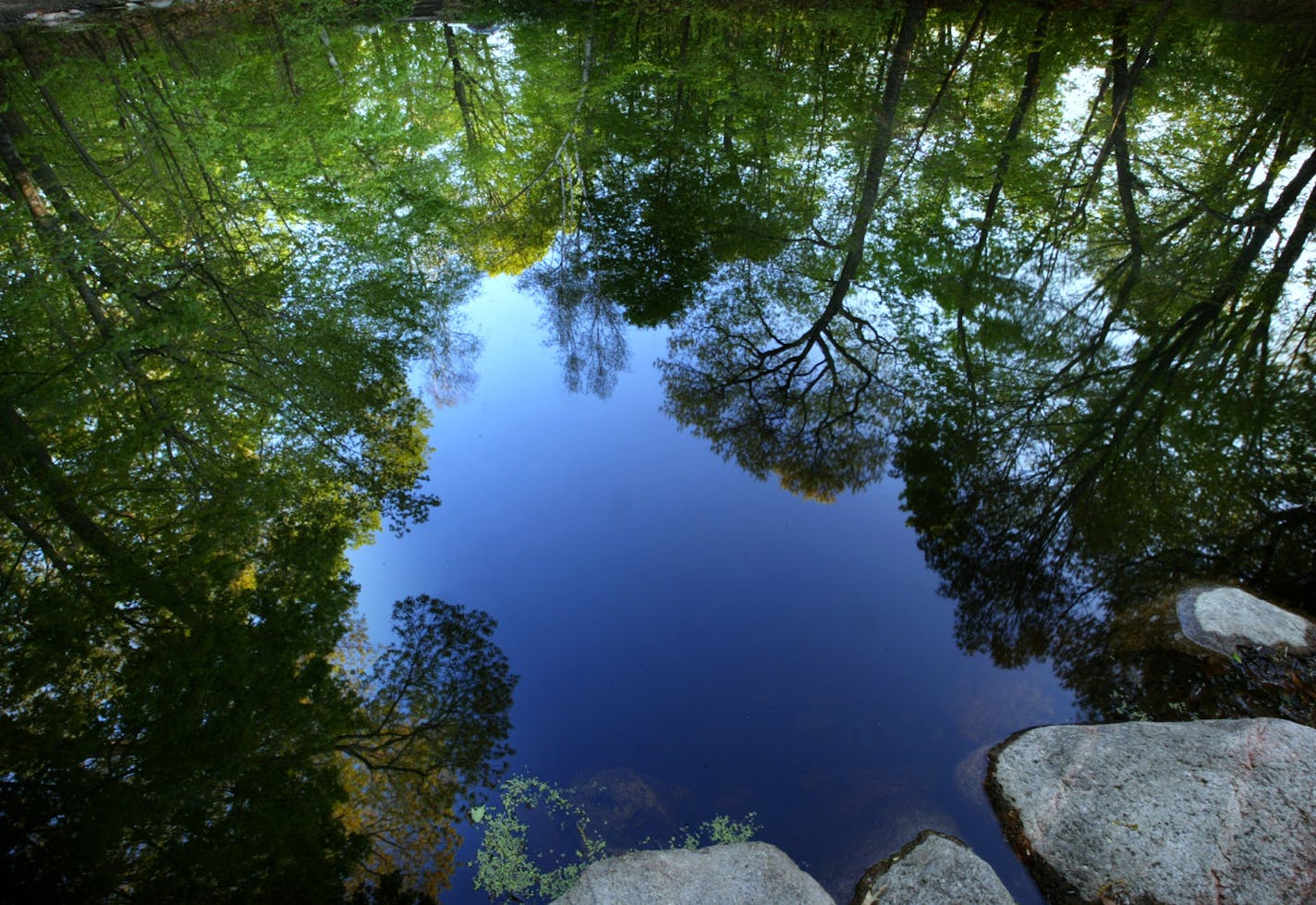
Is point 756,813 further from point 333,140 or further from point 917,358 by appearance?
point 333,140

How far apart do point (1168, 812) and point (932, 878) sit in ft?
4.37

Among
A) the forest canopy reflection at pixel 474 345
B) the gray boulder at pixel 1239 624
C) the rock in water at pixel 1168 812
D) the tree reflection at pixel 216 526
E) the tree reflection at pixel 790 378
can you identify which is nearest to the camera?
the rock in water at pixel 1168 812

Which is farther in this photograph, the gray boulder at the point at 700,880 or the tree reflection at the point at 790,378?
the tree reflection at the point at 790,378

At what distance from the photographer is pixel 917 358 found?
798 cm

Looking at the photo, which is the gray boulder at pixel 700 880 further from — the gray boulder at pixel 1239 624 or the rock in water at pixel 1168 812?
the gray boulder at pixel 1239 624

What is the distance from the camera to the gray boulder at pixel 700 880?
3.67 m

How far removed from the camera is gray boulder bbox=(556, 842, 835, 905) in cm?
367

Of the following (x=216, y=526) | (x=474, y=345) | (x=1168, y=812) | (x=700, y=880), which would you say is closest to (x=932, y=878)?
(x=700, y=880)

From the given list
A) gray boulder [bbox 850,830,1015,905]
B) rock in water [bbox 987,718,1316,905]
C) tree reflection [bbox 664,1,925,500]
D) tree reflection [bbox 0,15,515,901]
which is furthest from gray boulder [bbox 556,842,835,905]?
tree reflection [bbox 664,1,925,500]

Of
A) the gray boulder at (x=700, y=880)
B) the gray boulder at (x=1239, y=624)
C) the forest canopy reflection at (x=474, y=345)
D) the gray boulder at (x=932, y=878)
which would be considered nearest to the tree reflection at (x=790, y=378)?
the forest canopy reflection at (x=474, y=345)

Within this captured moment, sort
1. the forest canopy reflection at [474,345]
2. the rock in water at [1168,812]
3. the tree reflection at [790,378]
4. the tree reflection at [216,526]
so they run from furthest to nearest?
the tree reflection at [790,378]
the forest canopy reflection at [474,345]
the tree reflection at [216,526]
the rock in water at [1168,812]

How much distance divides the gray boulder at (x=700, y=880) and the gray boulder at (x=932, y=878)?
0.34 metres

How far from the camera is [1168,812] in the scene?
3.83 m

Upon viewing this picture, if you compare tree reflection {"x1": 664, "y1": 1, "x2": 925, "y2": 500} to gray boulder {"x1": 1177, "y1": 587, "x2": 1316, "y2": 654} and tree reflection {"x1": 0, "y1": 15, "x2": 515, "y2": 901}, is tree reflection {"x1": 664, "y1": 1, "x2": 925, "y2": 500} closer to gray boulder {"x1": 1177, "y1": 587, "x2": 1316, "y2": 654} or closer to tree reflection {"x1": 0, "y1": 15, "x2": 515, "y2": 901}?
gray boulder {"x1": 1177, "y1": 587, "x2": 1316, "y2": 654}
